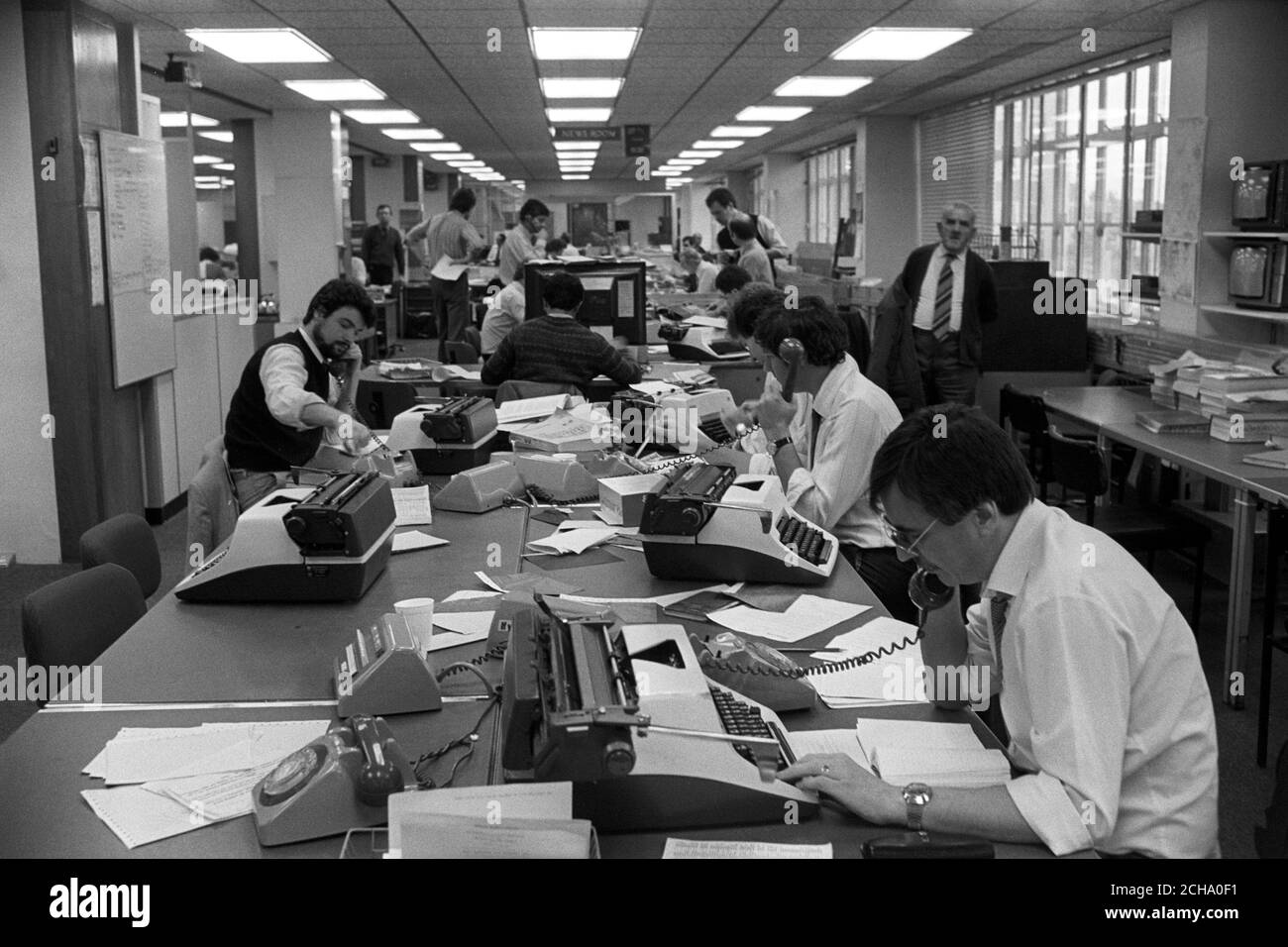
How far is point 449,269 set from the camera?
37.1 feet

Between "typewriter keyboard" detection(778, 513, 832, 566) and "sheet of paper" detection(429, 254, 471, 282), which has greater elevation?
"sheet of paper" detection(429, 254, 471, 282)

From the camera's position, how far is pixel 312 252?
10.7 meters

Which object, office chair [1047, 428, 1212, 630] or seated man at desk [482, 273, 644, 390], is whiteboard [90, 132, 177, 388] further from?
office chair [1047, 428, 1212, 630]

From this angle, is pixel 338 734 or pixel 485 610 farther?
pixel 485 610

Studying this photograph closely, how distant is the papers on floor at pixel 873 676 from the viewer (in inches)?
83.8

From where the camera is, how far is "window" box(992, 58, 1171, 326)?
27.3 ft

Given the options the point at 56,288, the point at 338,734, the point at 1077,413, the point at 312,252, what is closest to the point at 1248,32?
the point at 1077,413

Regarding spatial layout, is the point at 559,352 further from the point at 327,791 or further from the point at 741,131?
the point at 741,131

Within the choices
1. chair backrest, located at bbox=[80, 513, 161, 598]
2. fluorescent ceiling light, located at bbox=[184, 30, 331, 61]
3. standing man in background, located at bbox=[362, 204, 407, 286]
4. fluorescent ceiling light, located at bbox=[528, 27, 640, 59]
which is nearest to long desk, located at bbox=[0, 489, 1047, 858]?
chair backrest, located at bbox=[80, 513, 161, 598]

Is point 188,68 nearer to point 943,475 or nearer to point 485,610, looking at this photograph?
point 485,610

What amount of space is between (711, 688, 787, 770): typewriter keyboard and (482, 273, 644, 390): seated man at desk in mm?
3450

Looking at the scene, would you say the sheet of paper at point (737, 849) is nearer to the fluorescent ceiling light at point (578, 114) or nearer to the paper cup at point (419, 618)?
the paper cup at point (419, 618)

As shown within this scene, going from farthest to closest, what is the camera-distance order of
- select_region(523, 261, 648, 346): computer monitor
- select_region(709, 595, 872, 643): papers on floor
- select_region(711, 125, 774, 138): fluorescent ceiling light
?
select_region(711, 125, 774, 138): fluorescent ceiling light
select_region(523, 261, 648, 346): computer monitor
select_region(709, 595, 872, 643): papers on floor
